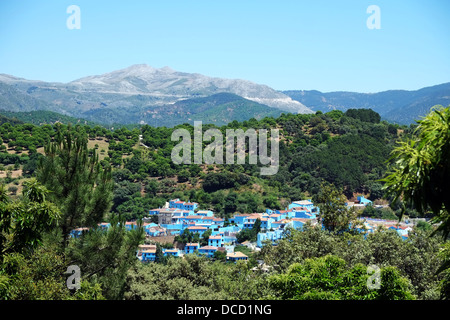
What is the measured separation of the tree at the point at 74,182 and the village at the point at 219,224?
24.8 metres

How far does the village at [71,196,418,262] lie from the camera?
3631 centimetres

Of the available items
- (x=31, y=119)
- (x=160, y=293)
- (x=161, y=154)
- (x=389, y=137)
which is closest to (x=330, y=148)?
A: (x=389, y=137)

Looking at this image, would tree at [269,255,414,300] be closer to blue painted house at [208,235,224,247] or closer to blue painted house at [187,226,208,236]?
Answer: blue painted house at [208,235,224,247]

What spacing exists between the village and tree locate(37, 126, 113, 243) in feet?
81.5

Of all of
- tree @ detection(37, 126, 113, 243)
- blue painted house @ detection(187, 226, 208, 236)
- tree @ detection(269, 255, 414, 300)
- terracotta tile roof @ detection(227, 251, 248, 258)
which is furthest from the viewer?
blue painted house @ detection(187, 226, 208, 236)

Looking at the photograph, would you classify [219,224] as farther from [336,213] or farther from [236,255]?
[336,213]

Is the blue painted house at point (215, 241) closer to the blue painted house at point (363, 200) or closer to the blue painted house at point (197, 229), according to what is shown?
the blue painted house at point (197, 229)

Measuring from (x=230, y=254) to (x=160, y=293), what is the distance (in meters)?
22.2

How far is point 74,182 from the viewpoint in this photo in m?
9.01

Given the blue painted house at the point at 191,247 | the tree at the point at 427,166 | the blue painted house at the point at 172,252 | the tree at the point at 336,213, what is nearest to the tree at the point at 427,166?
the tree at the point at 427,166

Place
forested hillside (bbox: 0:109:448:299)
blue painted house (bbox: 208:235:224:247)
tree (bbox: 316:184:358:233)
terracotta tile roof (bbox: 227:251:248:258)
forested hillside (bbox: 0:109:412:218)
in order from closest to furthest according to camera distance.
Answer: forested hillside (bbox: 0:109:448:299) < tree (bbox: 316:184:358:233) < terracotta tile roof (bbox: 227:251:248:258) < blue painted house (bbox: 208:235:224:247) < forested hillside (bbox: 0:109:412:218)

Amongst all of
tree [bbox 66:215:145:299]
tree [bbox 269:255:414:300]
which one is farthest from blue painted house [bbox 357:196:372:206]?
tree [bbox 66:215:145:299]

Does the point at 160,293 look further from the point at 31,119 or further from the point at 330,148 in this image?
the point at 31,119
